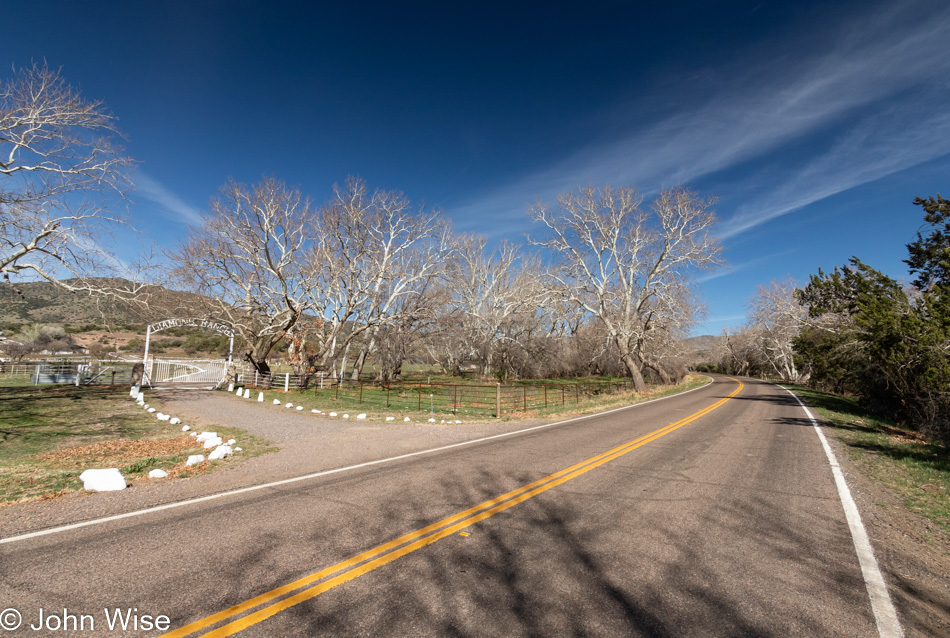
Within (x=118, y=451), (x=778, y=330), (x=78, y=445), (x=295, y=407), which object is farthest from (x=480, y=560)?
(x=778, y=330)

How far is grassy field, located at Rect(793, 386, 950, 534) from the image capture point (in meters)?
6.17

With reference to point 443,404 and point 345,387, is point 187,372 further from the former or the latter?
point 443,404

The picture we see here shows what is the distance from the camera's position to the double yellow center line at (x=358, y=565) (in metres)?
2.90

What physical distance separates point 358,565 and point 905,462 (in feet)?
36.9

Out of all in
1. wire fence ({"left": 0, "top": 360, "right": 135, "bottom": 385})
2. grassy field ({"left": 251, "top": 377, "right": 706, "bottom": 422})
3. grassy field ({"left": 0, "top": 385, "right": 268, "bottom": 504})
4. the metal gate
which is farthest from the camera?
the metal gate

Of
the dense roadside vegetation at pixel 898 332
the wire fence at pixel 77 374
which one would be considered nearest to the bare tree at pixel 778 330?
the dense roadside vegetation at pixel 898 332

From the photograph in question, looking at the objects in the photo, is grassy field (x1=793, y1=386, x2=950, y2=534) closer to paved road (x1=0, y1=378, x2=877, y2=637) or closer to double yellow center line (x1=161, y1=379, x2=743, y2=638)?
paved road (x1=0, y1=378, x2=877, y2=637)

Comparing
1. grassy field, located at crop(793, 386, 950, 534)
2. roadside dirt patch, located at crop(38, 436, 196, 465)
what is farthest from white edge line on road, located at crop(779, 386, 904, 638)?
roadside dirt patch, located at crop(38, 436, 196, 465)

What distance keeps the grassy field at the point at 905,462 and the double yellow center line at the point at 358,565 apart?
5.16 m

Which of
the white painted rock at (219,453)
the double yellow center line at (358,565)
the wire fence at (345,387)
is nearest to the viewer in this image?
the double yellow center line at (358,565)

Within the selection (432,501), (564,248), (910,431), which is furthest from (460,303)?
(432,501)

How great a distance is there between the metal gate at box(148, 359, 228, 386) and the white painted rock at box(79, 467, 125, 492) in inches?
981

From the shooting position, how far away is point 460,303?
45.1m

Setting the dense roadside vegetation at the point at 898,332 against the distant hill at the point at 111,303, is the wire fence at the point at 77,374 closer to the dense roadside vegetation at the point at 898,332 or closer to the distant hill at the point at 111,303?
the distant hill at the point at 111,303
